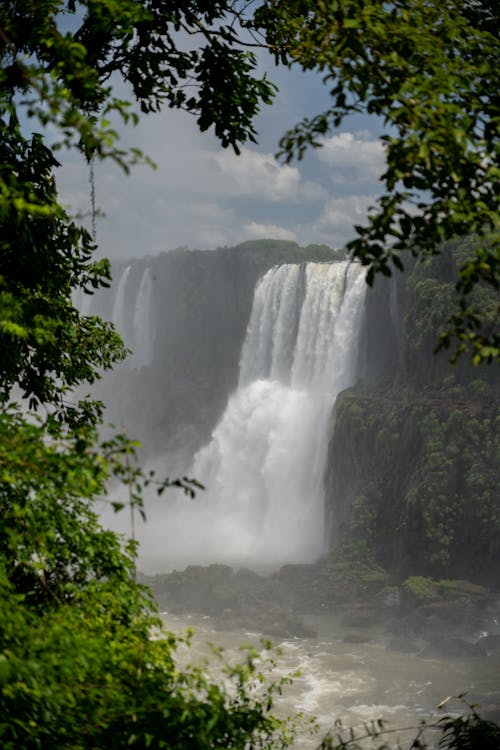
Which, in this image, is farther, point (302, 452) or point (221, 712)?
point (302, 452)

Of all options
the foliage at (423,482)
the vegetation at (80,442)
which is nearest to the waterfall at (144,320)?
the foliage at (423,482)

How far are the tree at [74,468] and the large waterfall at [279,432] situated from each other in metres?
35.5

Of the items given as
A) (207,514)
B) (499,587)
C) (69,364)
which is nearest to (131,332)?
(207,514)

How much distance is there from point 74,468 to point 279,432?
144ft

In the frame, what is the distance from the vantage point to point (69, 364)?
9.73m

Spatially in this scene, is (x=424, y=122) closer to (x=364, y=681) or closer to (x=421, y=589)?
(x=364, y=681)

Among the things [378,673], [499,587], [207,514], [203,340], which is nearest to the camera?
[378,673]

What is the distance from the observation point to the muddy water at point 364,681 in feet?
70.4

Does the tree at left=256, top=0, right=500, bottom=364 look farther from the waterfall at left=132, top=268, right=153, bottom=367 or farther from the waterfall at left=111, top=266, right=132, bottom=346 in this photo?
→ the waterfall at left=111, top=266, right=132, bottom=346

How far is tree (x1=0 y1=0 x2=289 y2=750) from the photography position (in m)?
4.54

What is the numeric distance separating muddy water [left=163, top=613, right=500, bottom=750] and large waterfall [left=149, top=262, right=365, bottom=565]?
14178 millimetres

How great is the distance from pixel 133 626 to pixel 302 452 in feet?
133

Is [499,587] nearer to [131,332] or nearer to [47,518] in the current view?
[47,518]

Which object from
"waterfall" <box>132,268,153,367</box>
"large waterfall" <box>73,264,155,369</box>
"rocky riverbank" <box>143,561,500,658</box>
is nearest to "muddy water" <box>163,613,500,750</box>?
"rocky riverbank" <box>143,561,500,658</box>
